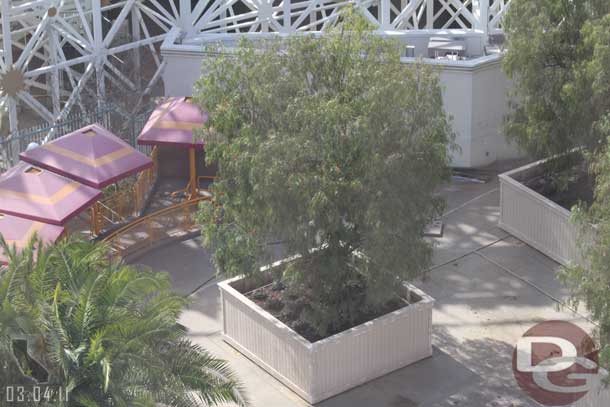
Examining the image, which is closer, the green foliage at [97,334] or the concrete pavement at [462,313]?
the green foliage at [97,334]

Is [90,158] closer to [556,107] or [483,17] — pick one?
[556,107]

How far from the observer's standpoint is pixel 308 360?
16.0 metres

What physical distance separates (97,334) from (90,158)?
374 inches

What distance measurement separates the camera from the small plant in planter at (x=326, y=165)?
49.4 feet

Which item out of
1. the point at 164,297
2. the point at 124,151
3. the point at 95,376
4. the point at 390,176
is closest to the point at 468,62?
the point at 124,151

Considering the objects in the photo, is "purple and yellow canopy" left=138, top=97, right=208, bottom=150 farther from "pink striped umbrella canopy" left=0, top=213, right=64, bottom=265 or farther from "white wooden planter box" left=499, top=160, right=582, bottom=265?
"white wooden planter box" left=499, top=160, right=582, bottom=265

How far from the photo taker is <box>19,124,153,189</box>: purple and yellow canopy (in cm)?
2027

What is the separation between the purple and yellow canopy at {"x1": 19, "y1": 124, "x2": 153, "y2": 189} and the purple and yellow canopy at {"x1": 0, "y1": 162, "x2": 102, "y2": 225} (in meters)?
0.23

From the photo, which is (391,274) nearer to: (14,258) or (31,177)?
(14,258)

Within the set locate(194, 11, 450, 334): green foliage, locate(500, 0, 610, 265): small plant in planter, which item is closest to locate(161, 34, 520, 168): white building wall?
locate(500, 0, 610, 265): small plant in planter

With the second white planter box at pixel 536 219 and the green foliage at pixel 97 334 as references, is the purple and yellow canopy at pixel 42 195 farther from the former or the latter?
the second white planter box at pixel 536 219

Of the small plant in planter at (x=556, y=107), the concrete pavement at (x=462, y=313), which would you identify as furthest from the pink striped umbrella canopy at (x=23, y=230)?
the small plant in planter at (x=556, y=107)

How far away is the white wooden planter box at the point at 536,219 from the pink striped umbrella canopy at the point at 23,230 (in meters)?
8.94

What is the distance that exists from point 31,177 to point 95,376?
901 cm
